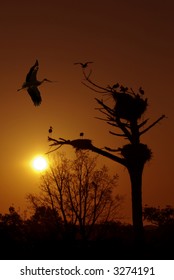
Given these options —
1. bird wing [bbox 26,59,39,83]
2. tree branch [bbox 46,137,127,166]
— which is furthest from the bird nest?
bird wing [bbox 26,59,39,83]

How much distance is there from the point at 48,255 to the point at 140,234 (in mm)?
3967

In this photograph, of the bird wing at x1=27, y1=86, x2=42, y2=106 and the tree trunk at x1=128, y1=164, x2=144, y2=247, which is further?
the tree trunk at x1=128, y1=164, x2=144, y2=247

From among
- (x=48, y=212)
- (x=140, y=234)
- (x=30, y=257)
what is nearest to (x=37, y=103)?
(x=30, y=257)

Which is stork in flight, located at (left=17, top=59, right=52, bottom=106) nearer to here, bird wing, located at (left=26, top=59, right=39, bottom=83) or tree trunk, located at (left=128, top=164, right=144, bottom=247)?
bird wing, located at (left=26, top=59, right=39, bottom=83)

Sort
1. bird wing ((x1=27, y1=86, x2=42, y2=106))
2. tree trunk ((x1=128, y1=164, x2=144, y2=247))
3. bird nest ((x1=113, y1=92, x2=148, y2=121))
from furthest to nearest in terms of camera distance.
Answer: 1. bird nest ((x1=113, y1=92, x2=148, y2=121))
2. tree trunk ((x1=128, y1=164, x2=144, y2=247))
3. bird wing ((x1=27, y1=86, x2=42, y2=106))

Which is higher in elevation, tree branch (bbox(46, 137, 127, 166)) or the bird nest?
the bird nest

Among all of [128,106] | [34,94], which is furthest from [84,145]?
[34,94]

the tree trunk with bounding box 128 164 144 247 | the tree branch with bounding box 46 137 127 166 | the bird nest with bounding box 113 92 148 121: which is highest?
the bird nest with bounding box 113 92 148 121

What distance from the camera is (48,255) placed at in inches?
888

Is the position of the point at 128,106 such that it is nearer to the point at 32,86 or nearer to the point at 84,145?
the point at 84,145

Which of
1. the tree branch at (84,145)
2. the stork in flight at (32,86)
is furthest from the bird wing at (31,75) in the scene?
the tree branch at (84,145)

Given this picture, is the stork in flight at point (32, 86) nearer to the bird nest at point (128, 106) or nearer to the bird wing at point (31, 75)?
the bird wing at point (31, 75)

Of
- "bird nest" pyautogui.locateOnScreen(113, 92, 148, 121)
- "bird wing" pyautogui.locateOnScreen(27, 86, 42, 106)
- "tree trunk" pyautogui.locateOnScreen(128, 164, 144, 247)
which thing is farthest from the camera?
"bird nest" pyautogui.locateOnScreen(113, 92, 148, 121)
